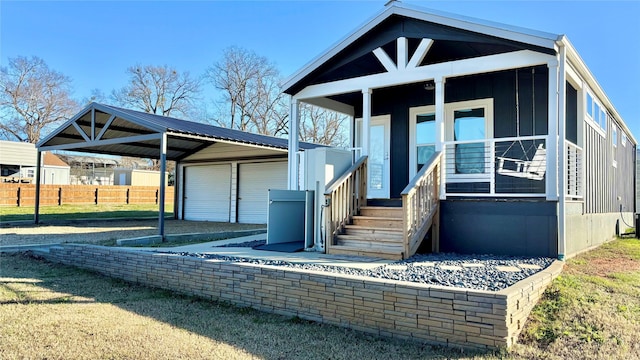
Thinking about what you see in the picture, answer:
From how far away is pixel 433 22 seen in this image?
276 inches

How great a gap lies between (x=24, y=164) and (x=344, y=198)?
22.9 m

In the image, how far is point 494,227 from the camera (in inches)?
252

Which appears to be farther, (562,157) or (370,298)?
(562,157)

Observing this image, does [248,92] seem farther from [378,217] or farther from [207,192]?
[378,217]

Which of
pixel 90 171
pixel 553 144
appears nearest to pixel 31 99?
pixel 90 171

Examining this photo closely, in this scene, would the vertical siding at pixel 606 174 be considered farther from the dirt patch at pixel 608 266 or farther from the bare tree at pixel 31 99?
the bare tree at pixel 31 99

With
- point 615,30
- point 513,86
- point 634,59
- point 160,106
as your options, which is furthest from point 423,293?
point 160,106

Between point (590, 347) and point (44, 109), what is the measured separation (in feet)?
128

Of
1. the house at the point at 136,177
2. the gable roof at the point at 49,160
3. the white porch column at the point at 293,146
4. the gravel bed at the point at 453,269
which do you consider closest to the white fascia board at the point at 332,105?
the white porch column at the point at 293,146

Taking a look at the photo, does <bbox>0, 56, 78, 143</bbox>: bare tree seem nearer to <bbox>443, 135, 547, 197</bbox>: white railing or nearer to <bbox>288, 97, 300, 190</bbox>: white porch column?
<bbox>288, 97, 300, 190</bbox>: white porch column

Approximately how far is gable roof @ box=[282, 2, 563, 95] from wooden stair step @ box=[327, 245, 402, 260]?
343cm

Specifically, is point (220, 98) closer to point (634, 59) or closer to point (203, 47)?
point (203, 47)

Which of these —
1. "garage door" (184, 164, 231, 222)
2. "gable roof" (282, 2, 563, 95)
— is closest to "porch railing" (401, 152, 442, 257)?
"gable roof" (282, 2, 563, 95)

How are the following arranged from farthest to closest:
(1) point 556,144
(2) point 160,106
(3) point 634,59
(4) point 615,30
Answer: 1. (2) point 160,106
2. (3) point 634,59
3. (4) point 615,30
4. (1) point 556,144
